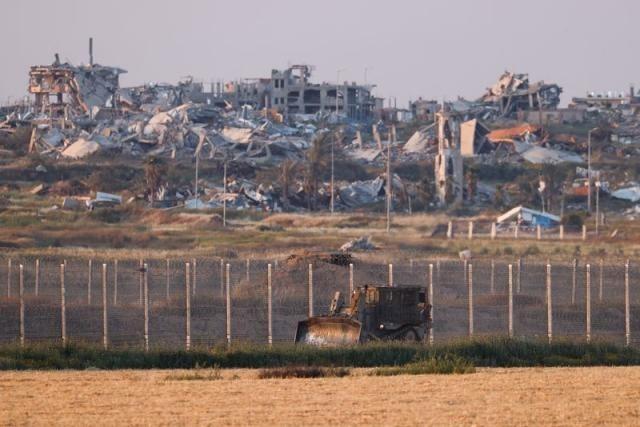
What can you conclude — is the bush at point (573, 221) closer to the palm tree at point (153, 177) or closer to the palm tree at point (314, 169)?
the palm tree at point (314, 169)

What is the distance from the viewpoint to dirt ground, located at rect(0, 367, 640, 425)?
692 inches

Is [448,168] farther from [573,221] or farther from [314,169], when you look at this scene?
[573,221]

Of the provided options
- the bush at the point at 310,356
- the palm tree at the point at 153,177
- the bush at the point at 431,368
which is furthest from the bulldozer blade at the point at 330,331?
the palm tree at the point at 153,177

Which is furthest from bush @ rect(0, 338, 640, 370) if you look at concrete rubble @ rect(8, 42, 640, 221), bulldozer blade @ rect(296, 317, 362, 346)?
concrete rubble @ rect(8, 42, 640, 221)

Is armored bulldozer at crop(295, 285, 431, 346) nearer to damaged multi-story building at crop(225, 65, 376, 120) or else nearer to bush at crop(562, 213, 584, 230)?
bush at crop(562, 213, 584, 230)

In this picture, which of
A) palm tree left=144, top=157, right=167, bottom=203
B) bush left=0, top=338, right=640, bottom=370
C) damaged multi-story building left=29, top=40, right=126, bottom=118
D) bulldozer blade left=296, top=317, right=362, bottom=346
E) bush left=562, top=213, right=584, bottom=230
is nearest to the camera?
bush left=0, top=338, right=640, bottom=370

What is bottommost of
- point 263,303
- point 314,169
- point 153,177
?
point 263,303

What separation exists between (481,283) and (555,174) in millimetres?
54394

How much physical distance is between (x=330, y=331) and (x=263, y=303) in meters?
7.28

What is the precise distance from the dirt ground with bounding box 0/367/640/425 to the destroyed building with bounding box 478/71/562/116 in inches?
4809

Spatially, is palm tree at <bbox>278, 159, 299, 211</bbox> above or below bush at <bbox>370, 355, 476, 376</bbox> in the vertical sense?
above

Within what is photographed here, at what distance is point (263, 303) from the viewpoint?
107 ft

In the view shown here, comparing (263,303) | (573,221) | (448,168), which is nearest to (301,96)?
(448,168)

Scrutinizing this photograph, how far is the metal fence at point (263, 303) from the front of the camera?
1073 inches
